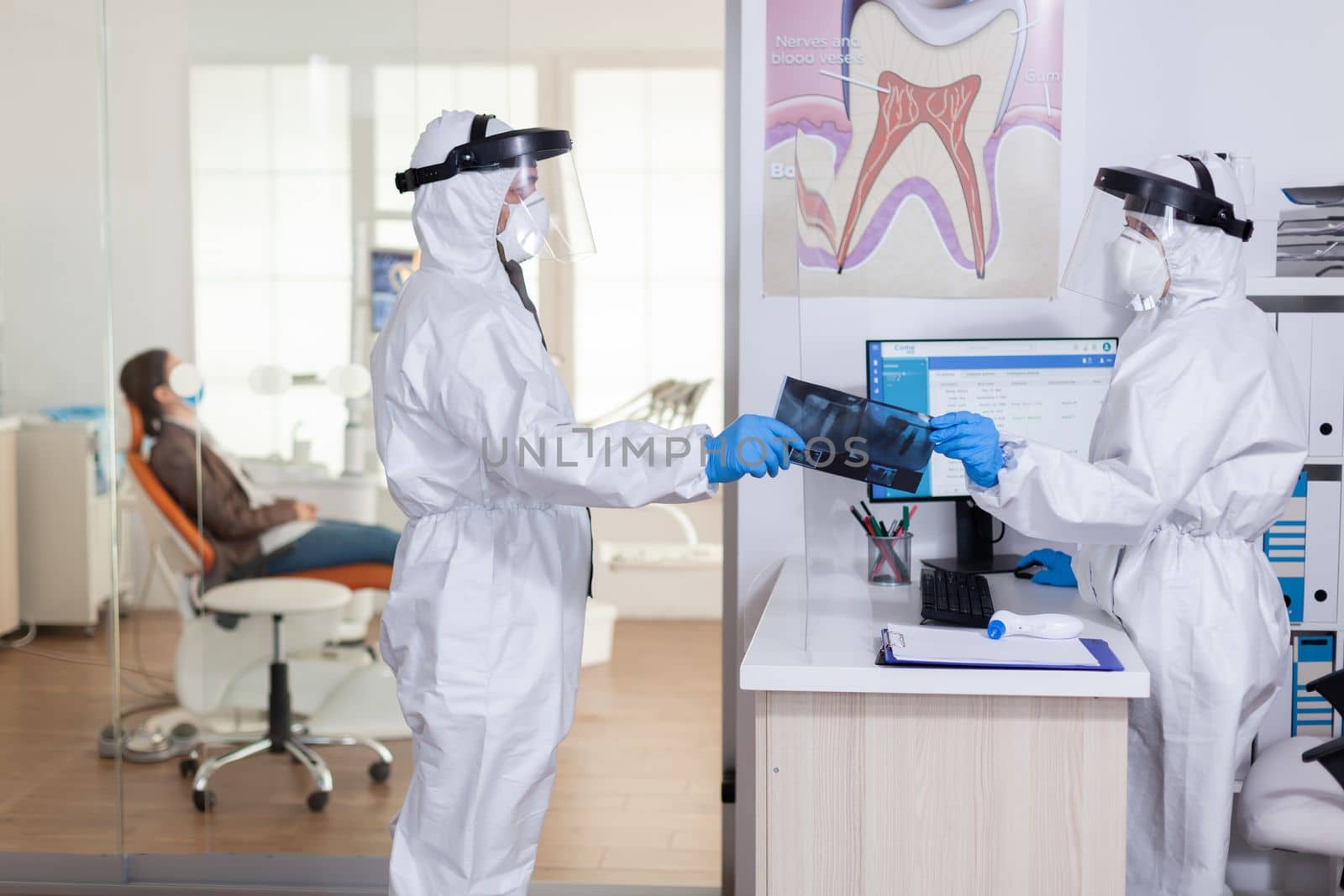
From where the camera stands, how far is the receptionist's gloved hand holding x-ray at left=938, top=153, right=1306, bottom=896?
167 centimetres

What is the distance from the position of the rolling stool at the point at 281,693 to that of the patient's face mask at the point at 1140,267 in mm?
1862

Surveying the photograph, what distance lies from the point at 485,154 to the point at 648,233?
12.0 ft

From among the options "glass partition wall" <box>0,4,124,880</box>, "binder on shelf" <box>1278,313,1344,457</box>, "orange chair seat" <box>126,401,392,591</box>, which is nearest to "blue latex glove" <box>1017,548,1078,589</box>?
"binder on shelf" <box>1278,313,1344,457</box>

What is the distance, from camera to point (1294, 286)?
2.25 m

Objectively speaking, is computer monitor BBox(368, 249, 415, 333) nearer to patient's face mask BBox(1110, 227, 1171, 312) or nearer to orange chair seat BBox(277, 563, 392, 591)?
orange chair seat BBox(277, 563, 392, 591)

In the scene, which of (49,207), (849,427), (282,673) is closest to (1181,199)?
(849,427)

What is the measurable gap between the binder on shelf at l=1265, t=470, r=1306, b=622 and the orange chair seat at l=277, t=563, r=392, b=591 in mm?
1920

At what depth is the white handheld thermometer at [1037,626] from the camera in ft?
5.32

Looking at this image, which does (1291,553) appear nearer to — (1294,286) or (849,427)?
(1294,286)

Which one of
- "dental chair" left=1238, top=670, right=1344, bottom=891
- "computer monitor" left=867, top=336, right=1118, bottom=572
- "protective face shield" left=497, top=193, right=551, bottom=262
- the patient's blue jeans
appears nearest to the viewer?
"dental chair" left=1238, top=670, right=1344, bottom=891

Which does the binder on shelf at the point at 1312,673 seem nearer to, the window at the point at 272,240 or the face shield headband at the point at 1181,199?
the face shield headband at the point at 1181,199

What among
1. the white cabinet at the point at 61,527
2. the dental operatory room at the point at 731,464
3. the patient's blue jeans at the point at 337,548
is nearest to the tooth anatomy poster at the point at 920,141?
the dental operatory room at the point at 731,464

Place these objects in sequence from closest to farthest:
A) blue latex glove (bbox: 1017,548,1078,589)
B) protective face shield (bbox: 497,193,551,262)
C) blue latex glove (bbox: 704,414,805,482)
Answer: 1. blue latex glove (bbox: 704,414,805,482)
2. protective face shield (bbox: 497,193,551,262)
3. blue latex glove (bbox: 1017,548,1078,589)

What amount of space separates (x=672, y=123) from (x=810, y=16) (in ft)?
9.80
